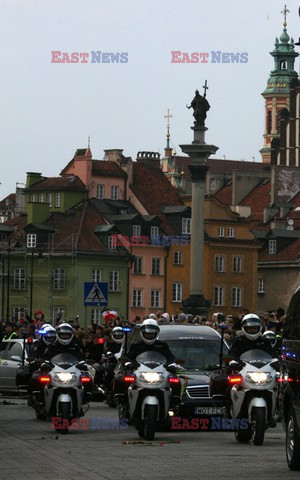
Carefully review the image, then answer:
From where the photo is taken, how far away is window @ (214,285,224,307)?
11256 centimetres

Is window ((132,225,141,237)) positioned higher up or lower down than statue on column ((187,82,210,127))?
lower down

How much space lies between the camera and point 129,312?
357ft

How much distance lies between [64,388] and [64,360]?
497mm

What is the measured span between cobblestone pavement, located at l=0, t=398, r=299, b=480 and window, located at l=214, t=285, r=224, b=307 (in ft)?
282

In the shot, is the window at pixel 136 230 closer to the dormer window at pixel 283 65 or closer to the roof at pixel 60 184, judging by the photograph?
the roof at pixel 60 184

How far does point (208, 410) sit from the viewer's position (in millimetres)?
26078

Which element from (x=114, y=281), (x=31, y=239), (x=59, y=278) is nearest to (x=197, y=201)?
(x=59, y=278)

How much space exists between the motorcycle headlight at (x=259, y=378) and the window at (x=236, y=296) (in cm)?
9108

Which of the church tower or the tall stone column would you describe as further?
the church tower

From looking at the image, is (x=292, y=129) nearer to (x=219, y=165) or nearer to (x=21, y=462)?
(x=219, y=165)

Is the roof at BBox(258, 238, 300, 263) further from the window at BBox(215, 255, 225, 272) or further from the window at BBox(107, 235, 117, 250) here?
the window at BBox(107, 235, 117, 250)

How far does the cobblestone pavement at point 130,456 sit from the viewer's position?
57.4 ft

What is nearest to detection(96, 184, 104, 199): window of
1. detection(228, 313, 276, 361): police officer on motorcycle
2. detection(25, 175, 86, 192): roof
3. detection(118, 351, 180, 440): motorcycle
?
detection(25, 175, 86, 192): roof

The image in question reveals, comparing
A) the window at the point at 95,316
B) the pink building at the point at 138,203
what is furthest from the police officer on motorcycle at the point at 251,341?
the pink building at the point at 138,203
